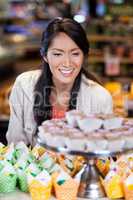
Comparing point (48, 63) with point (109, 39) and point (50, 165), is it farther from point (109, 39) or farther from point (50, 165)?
point (109, 39)

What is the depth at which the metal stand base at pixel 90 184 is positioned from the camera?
286 cm

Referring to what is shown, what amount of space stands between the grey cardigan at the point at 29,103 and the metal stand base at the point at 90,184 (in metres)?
0.94

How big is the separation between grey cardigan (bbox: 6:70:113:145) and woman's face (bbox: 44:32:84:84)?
273mm

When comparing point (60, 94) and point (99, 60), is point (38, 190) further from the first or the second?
point (99, 60)

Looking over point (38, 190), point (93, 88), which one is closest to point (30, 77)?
point (93, 88)

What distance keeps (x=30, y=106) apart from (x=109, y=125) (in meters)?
1.14

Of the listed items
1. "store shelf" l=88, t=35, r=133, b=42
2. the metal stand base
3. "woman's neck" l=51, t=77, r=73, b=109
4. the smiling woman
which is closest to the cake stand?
the metal stand base

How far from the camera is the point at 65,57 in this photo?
3484 mm

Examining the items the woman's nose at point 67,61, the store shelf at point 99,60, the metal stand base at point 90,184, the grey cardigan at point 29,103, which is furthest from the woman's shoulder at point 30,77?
the store shelf at point 99,60

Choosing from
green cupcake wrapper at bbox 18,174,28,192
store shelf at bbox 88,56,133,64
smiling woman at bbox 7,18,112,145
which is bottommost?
store shelf at bbox 88,56,133,64

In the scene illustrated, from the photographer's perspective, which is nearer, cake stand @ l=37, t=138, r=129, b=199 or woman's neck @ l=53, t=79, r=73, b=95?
cake stand @ l=37, t=138, r=129, b=199

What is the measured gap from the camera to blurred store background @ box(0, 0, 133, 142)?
699cm

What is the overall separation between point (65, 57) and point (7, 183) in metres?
1.01

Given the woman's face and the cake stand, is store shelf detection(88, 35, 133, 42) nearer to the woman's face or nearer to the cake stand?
the woman's face
